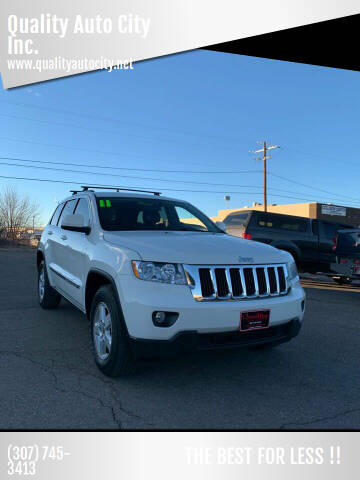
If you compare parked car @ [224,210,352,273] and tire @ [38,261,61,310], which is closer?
tire @ [38,261,61,310]

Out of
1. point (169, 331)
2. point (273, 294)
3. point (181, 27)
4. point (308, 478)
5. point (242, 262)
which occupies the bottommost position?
point (308, 478)

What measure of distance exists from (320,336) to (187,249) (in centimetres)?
289

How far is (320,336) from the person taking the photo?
193 inches

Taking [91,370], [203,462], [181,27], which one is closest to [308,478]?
[203,462]

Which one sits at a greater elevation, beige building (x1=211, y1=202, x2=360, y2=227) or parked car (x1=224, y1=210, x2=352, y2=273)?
beige building (x1=211, y1=202, x2=360, y2=227)

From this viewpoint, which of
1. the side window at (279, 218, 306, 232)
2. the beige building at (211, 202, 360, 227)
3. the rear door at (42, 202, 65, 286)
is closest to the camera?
the rear door at (42, 202, 65, 286)

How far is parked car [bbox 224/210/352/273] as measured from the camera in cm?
1078

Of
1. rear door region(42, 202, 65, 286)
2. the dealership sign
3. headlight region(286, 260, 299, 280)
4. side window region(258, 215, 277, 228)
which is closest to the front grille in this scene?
headlight region(286, 260, 299, 280)

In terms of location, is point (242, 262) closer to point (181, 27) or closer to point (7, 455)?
point (7, 455)

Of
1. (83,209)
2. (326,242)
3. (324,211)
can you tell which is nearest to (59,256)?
(83,209)

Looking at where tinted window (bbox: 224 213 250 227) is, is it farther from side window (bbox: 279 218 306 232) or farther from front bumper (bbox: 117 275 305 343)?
front bumper (bbox: 117 275 305 343)

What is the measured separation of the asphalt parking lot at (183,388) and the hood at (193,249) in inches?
40.6

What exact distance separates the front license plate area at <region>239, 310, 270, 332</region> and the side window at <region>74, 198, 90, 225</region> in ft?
7.09

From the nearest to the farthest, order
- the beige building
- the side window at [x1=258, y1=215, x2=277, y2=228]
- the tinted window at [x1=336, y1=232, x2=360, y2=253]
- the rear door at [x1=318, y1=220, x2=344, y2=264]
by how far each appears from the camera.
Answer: the tinted window at [x1=336, y1=232, x2=360, y2=253] < the side window at [x1=258, y1=215, x2=277, y2=228] < the rear door at [x1=318, y1=220, x2=344, y2=264] < the beige building
